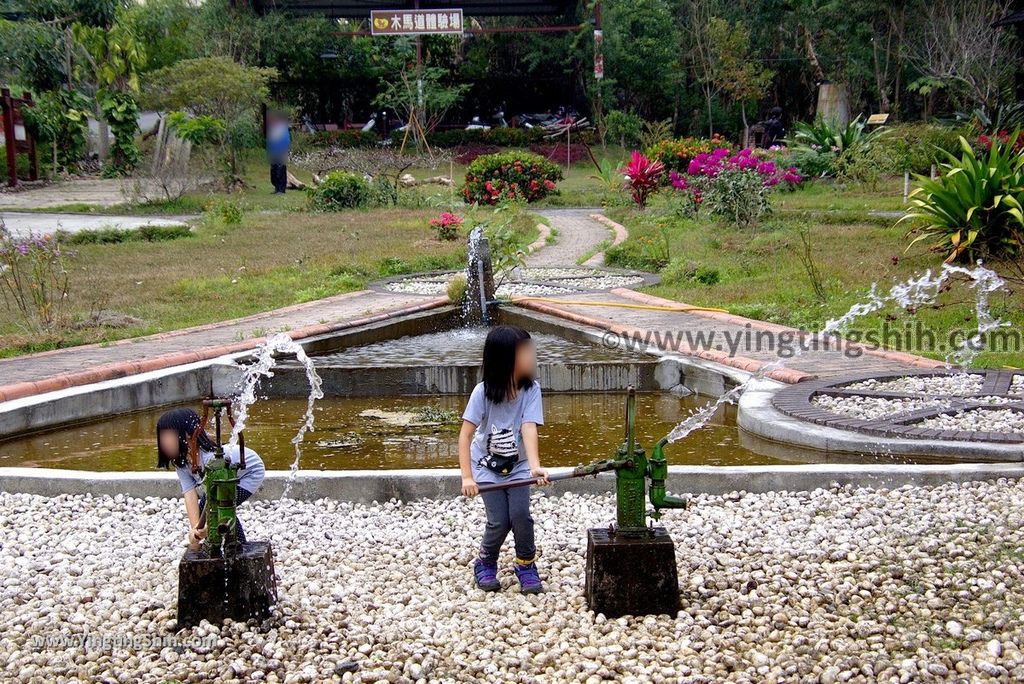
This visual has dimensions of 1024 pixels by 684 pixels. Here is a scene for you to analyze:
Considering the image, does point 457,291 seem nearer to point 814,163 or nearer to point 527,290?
point 527,290

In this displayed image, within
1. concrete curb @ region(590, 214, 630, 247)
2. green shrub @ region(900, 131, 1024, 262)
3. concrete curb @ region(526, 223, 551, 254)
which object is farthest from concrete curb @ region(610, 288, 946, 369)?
concrete curb @ region(526, 223, 551, 254)

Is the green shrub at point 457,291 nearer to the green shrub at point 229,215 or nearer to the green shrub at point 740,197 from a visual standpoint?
the green shrub at point 740,197

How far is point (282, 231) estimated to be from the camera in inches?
658

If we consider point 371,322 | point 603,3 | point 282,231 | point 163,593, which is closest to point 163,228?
point 282,231

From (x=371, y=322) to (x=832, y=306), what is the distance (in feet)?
12.7

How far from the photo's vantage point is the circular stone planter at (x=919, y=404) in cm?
534

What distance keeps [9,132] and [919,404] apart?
2285cm

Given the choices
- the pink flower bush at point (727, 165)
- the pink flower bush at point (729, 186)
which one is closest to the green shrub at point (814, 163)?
the pink flower bush at point (727, 165)

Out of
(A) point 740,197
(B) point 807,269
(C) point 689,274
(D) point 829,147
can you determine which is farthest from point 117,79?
(B) point 807,269

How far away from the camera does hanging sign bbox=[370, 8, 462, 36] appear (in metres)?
29.4

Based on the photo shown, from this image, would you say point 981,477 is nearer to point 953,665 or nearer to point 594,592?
point 953,665

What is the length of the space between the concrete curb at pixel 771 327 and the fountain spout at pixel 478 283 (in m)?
1.42

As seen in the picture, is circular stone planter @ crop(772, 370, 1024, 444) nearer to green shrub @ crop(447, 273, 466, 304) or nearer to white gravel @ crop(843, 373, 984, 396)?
white gravel @ crop(843, 373, 984, 396)

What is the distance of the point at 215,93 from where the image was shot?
23.3 m
